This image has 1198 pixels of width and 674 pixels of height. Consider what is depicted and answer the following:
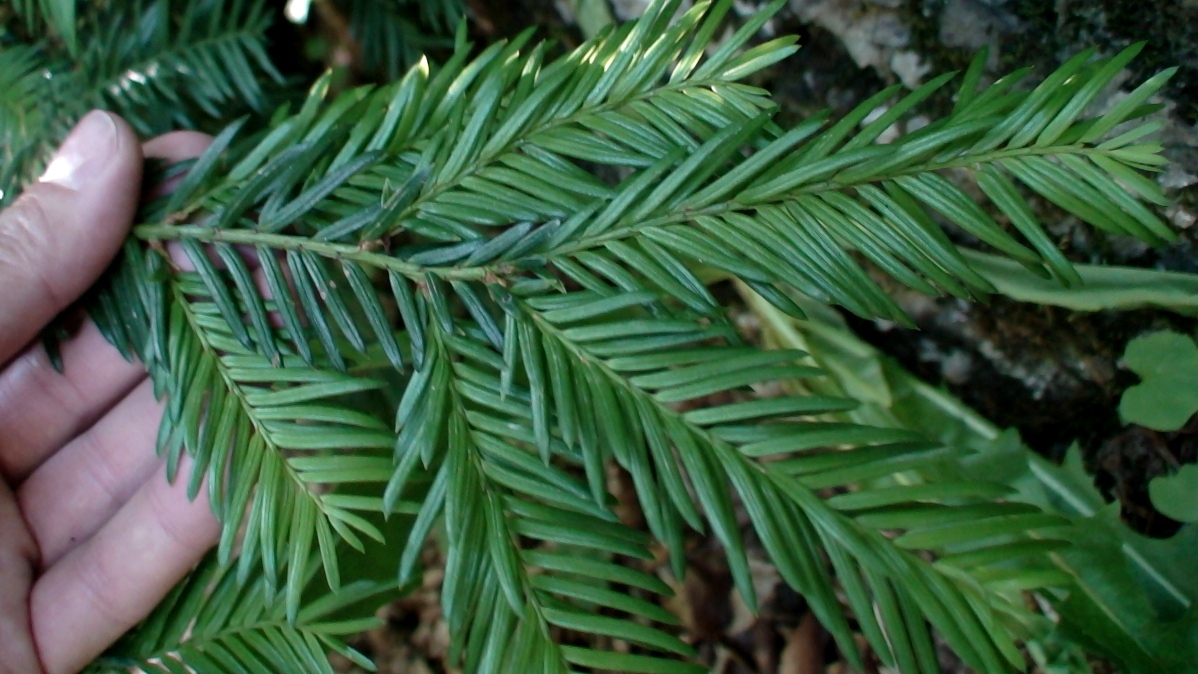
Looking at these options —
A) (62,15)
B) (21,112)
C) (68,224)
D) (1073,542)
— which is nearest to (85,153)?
(68,224)

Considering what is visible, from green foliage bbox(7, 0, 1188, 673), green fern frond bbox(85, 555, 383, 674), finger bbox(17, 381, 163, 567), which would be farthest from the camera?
finger bbox(17, 381, 163, 567)

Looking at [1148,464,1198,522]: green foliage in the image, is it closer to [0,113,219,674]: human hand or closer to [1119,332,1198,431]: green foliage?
[1119,332,1198,431]: green foliage

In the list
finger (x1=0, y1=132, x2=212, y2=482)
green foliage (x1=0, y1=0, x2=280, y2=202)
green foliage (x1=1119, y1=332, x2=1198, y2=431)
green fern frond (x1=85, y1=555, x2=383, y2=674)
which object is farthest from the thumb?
green foliage (x1=1119, y1=332, x2=1198, y2=431)

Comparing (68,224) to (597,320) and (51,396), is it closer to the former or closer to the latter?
(51,396)

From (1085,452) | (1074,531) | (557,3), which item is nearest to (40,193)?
(557,3)

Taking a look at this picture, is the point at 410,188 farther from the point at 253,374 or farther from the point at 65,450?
the point at 65,450

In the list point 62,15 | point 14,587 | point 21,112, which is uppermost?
point 62,15

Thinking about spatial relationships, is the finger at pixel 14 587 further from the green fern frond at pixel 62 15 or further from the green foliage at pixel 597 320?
the green fern frond at pixel 62 15
